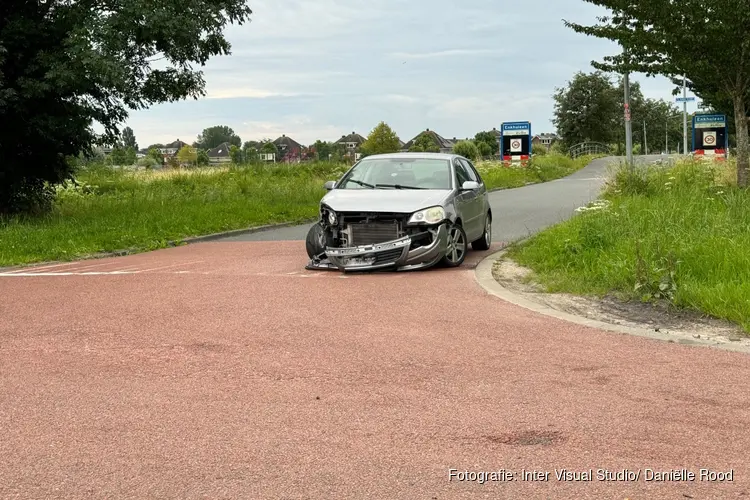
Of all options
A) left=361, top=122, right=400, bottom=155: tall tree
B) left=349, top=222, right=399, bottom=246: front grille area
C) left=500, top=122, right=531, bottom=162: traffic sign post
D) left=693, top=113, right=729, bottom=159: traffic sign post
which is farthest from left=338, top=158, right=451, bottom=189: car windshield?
left=361, top=122, right=400, bottom=155: tall tree

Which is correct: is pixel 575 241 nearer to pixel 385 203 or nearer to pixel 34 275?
pixel 385 203

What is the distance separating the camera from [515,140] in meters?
44.3

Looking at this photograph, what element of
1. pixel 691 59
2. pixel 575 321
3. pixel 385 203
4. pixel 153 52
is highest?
pixel 153 52

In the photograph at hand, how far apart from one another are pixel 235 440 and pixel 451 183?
809 centimetres

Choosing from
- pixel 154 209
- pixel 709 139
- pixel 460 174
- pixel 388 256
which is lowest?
pixel 388 256

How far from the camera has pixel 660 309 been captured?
7.74m

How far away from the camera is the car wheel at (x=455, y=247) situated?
37.1ft

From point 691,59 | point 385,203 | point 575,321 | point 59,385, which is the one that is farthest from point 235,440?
point 691,59

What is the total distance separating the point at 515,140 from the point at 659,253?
36249 millimetres

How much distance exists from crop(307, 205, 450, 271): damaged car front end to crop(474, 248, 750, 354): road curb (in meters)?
0.74

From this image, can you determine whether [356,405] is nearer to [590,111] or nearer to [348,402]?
[348,402]

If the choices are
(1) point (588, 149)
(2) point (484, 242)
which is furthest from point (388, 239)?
(1) point (588, 149)

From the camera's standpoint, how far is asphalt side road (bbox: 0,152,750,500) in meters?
3.91

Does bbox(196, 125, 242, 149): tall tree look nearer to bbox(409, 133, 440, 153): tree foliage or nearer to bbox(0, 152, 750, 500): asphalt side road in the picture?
bbox(409, 133, 440, 153): tree foliage
